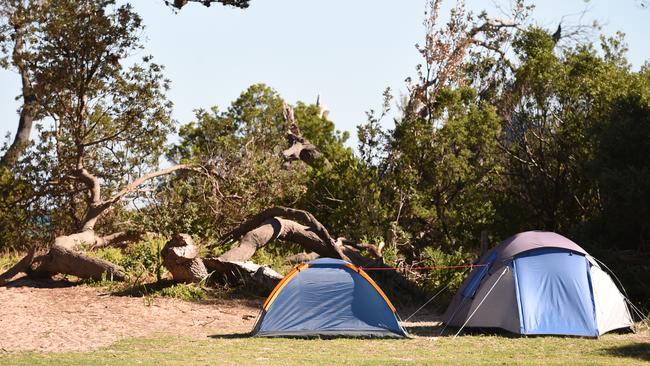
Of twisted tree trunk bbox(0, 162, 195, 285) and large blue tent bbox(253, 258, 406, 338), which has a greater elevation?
twisted tree trunk bbox(0, 162, 195, 285)

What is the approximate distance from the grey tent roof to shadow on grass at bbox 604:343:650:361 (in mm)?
1724

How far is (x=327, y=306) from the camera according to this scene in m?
12.2

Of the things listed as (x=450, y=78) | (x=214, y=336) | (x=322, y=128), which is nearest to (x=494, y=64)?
(x=450, y=78)

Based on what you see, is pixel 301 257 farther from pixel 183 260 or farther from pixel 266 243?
pixel 183 260

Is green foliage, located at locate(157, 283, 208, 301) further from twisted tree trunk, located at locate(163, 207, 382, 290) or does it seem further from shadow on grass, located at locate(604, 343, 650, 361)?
shadow on grass, located at locate(604, 343, 650, 361)

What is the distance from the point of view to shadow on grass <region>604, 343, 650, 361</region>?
34.2 ft

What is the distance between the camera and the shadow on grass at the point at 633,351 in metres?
10.4

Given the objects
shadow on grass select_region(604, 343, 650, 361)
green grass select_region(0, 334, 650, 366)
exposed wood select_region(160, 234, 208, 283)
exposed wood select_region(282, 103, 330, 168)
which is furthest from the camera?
exposed wood select_region(282, 103, 330, 168)

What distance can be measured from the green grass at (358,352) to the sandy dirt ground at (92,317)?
68 centimetres

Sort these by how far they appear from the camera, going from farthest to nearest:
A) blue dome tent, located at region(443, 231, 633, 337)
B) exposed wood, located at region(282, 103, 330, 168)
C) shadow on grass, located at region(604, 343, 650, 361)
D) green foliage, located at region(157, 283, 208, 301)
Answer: exposed wood, located at region(282, 103, 330, 168) → green foliage, located at region(157, 283, 208, 301) → blue dome tent, located at region(443, 231, 633, 337) → shadow on grass, located at region(604, 343, 650, 361)

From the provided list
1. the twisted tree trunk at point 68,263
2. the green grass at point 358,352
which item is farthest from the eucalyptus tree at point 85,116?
the green grass at point 358,352

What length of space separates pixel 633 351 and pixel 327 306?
13.6ft

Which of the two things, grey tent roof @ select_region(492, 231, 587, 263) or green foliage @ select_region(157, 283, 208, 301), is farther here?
green foliage @ select_region(157, 283, 208, 301)

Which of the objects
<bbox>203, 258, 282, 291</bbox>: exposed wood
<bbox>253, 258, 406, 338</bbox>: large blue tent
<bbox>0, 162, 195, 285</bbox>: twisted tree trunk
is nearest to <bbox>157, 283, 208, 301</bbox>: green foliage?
<bbox>203, 258, 282, 291</bbox>: exposed wood
